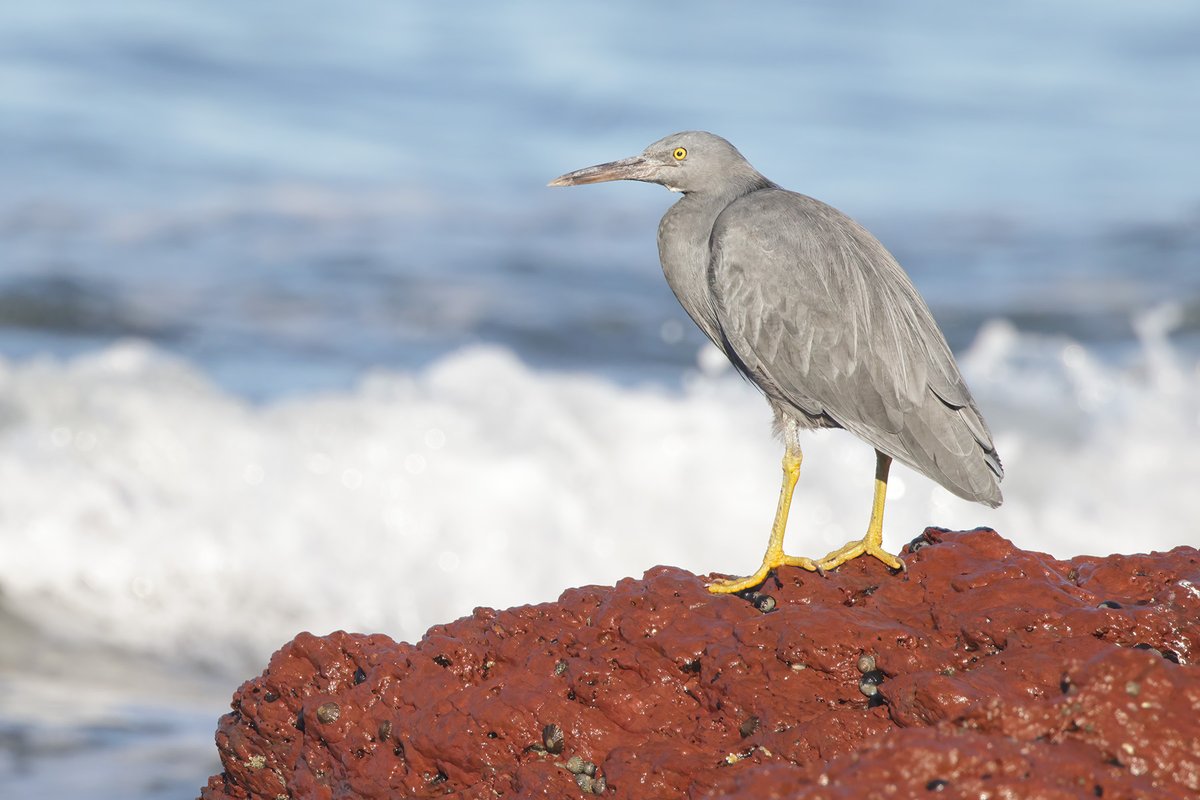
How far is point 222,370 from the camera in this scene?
1328 centimetres

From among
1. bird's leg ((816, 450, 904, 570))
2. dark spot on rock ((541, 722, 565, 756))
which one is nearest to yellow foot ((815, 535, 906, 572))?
bird's leg ((816, 450, 904, 570))

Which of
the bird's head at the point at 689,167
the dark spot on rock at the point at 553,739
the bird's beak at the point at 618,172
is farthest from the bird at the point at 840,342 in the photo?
the dark spot on rock at the point at 553,739

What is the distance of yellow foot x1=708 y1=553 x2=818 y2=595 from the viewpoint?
399 centimetres

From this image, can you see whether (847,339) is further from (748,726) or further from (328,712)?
(328,712)

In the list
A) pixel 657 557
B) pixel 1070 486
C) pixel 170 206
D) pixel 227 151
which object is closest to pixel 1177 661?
pixel 657 557

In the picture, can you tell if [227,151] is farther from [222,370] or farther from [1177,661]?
[1177,661]

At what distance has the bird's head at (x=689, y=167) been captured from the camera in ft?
16.8

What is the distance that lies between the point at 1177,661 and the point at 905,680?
67cm

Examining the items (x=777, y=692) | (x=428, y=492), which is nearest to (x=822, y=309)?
(x=777, y=692)

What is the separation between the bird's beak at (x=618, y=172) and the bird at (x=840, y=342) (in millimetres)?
449

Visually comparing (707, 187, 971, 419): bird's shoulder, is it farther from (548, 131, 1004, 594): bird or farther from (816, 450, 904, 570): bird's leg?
(816, 450, 904, 570): bird's leg

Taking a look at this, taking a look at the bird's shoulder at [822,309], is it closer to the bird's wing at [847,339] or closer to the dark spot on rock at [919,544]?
the bird's wing at [847,339]

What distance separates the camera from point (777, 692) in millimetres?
3412

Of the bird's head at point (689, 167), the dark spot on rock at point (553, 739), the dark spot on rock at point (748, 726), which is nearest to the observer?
the dark spot on rock at point (748, 726)
